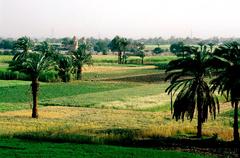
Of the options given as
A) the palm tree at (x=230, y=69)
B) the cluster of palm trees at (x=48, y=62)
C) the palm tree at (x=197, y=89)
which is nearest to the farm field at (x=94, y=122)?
the palm tree at (x=197, y=89)

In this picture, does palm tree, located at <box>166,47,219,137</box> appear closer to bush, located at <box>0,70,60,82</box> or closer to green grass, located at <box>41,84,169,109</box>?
green grass, located at <box>41,84,169,109</box>

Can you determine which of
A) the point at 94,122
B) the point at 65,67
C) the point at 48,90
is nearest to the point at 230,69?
the point at 94,122

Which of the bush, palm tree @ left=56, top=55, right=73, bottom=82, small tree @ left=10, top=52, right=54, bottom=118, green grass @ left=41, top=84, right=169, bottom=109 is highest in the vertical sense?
small tree @ left=10, top=52, right=54, bottom=118

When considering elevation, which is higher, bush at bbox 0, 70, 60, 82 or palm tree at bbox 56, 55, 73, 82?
palm tree at bbox 56, 55, 73, 82

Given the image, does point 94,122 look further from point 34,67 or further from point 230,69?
point 230,69

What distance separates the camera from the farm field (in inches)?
1387

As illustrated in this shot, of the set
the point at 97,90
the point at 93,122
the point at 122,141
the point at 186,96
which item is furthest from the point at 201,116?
the point at 97,90

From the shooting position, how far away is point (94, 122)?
50.8 metres

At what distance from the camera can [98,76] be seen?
122 meters

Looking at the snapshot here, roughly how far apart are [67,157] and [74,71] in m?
84.9

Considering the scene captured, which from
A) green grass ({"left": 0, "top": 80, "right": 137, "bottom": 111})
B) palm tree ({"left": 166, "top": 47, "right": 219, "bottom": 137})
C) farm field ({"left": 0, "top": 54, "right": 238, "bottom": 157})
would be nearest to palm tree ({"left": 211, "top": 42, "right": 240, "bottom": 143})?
palm tree ({"left": 166, "top": 47, "right": 219, "bottom": 137})

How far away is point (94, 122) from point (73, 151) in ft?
57.5

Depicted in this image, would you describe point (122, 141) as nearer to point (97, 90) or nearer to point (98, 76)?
point (97, 90)

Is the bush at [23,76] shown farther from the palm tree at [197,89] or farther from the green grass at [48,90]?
the palm tree at [197,89]
